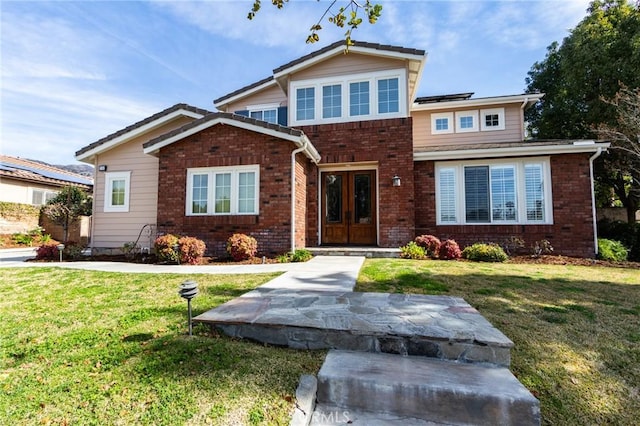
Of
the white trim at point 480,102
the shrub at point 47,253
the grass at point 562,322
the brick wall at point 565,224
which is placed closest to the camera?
the grass at point 562,322

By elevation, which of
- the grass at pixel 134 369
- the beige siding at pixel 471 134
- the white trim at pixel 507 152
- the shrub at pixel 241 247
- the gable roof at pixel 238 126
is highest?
the beige siding at pixel 471 134

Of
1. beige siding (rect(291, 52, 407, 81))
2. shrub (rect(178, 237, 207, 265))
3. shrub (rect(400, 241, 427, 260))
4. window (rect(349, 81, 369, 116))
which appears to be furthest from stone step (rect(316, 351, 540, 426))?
beige siding (rect(291, 52, 407, 81))

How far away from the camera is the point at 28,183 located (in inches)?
710

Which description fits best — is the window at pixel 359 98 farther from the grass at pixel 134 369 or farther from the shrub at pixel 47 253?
the shrub at pixel 47 253

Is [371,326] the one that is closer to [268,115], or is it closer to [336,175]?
[336,175]

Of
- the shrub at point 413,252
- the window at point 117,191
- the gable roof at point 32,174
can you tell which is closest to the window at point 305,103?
the shrub at point 413,252

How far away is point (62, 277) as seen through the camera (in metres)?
6.35

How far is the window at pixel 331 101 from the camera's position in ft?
34.8

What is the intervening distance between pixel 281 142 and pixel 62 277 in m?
6.05

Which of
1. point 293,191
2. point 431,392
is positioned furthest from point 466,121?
point 431,392

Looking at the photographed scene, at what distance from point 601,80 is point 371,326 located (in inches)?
685

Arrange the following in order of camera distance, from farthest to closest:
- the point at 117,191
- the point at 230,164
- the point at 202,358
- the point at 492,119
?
the point at 492,119 → the point at 117,191 → the point at 230,164 → the point at 202,358

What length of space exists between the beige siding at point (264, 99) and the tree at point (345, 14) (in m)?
9.17

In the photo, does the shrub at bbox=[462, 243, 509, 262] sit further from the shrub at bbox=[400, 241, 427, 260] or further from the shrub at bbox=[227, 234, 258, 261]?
the shrub at bbox=[227, 234, 258, 261]
